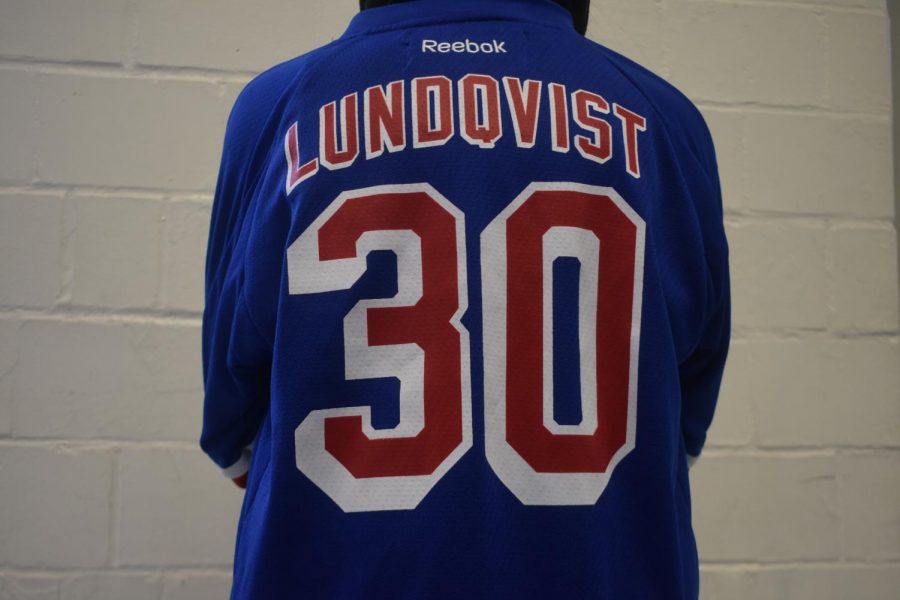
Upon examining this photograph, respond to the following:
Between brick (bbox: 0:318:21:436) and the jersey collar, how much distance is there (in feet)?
3.41

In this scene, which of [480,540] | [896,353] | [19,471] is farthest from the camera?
[896,353]

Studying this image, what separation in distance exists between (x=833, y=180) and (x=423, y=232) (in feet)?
4.32

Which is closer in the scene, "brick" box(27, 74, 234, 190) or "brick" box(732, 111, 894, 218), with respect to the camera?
"brick" box(27, 74, 234, 190)

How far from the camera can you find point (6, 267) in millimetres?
1623

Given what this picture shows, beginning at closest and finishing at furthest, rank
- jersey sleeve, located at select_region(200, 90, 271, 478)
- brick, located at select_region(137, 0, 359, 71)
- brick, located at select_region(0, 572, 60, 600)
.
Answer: jersey sleeve, located at select_region(200, 90, 271, 478)
brick, located at select_region(0, 572, 60, 600)
brick, located at select_region(137, 0, 359, 71)

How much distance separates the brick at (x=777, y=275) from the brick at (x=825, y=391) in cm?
5

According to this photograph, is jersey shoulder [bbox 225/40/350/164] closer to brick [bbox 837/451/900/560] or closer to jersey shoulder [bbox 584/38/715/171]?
jersey shoulder [bbox 584/38/715/171]

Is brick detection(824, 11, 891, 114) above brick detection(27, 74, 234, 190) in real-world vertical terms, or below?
above

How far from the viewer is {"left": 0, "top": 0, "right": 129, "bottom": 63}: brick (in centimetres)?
165

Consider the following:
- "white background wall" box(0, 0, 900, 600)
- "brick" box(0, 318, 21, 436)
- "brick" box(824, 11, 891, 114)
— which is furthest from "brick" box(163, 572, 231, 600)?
"brick" box(824, 11, 891, 114)

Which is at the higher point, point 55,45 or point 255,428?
point 55,45

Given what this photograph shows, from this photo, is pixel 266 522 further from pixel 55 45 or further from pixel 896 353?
pixel 896 353

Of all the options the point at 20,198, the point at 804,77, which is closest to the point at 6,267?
the point at 20,198

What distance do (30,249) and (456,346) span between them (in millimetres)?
1154
